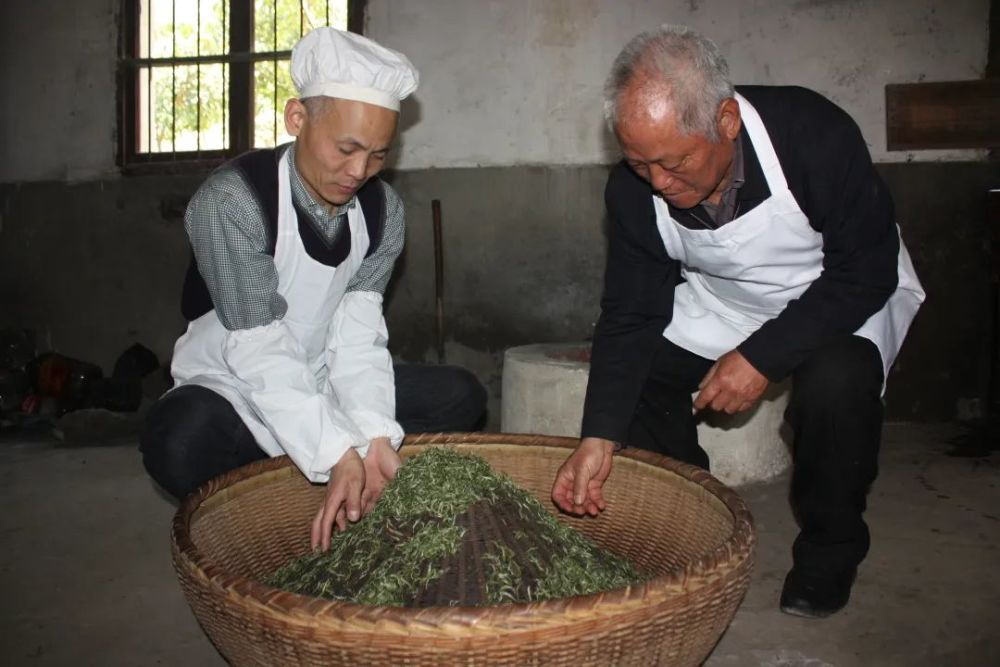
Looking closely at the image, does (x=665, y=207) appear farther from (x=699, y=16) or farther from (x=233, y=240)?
(x=699, y=16)

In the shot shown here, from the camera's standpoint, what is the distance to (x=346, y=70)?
5.86 feet

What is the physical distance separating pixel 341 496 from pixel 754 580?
112cm

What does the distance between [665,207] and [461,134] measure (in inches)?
106

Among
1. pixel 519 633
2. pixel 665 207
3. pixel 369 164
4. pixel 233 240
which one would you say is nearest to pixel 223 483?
pixel 233 240

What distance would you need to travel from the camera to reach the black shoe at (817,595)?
187 cm

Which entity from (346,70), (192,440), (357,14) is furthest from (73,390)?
(346,70)

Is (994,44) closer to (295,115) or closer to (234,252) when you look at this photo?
(295,115)

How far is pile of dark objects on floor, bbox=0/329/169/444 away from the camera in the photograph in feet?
14.0

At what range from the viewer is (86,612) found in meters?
1.98

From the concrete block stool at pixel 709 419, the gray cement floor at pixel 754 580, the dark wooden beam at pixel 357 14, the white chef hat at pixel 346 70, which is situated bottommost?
the gray cement floor at pixel 754 580

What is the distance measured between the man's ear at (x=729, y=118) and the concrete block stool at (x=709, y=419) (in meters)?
1.42

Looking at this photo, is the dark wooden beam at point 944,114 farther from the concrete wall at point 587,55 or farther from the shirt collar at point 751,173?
the shirt collar at point 751,173

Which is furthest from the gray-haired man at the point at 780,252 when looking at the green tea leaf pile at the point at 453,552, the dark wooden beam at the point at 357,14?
the dark wooden beam at the point at 357,14

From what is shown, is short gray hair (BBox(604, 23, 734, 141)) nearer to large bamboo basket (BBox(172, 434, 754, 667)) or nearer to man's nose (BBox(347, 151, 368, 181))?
man's nose (BBox(347, 151, 368, 181))
